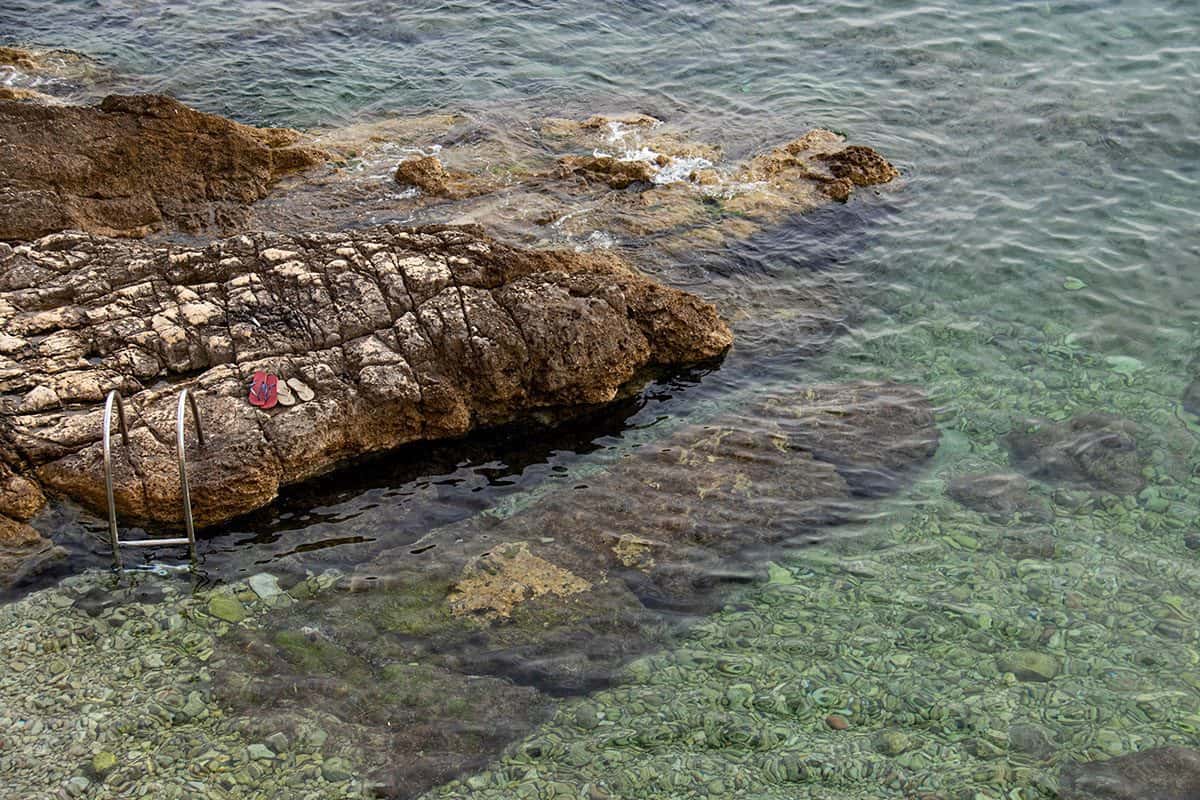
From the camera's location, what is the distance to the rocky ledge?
8.16 metres

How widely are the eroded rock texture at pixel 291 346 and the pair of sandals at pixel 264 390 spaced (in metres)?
0.08

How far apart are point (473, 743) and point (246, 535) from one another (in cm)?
279

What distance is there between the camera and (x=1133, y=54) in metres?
15.9

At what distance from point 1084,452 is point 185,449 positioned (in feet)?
26.4

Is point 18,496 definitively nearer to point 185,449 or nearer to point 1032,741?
point 185,449

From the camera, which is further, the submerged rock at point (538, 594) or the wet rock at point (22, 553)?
the wet rock at point (22, 553)

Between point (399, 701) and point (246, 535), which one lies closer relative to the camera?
point (399, 701)

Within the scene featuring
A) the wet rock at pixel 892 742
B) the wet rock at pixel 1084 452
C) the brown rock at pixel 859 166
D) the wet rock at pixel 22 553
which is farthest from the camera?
the brown rock at pixel 859 166

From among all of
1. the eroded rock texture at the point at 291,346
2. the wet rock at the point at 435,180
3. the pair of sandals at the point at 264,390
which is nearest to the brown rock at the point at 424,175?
the wet rock at the point at 435,180

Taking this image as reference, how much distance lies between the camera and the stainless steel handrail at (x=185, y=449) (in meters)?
7.39

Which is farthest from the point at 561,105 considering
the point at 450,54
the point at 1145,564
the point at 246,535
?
the point at 1145,564

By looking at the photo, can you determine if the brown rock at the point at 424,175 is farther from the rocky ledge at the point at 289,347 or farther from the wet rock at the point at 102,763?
the wet rock at the point at 102,763

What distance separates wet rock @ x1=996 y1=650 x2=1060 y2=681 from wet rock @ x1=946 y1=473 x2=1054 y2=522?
162 centimetres

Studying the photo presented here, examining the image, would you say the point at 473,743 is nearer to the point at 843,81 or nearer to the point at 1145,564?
the point at 1145,564
